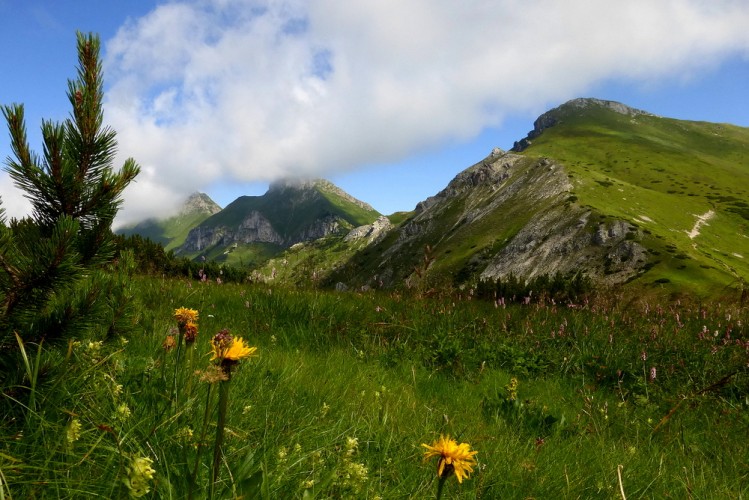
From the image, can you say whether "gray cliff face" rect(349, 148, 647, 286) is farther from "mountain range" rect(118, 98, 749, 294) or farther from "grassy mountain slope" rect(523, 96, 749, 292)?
"grassy mountain slope" rect(523, 96, 749, 292)

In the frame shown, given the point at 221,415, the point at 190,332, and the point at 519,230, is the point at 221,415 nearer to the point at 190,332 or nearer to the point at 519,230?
the point at 190,332

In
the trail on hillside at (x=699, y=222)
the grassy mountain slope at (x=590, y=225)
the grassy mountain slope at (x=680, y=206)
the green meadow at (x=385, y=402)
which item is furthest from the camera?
the trail on hillside at (x=699, y=222)

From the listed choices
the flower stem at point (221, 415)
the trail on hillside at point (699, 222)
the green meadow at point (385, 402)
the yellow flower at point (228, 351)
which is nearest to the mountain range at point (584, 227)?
the trail on hillside at point (699, 222)

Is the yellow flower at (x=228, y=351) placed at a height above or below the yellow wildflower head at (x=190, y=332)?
above

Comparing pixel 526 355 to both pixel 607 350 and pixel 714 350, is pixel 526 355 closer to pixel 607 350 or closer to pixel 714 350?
pixel 607 350

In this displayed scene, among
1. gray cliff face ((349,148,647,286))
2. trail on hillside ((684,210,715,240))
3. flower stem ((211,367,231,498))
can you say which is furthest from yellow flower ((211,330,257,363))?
trail on hillside ((684,210,715,240))

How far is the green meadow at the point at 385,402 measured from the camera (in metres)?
1.95

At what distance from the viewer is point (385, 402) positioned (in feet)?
12.5

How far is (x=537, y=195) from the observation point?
409 feet

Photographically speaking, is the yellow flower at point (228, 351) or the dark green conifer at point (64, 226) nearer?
the yellow flower at point (228, 351)

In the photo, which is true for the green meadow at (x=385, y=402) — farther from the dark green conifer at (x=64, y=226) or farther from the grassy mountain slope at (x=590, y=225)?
the grassy mountain slope at (x=590, y=225)

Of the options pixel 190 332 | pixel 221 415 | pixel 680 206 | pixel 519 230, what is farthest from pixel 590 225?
pixel 221 415

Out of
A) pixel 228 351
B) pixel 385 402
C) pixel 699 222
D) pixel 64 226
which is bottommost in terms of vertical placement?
pixel 385 402

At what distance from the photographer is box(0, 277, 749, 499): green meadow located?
1.95m
